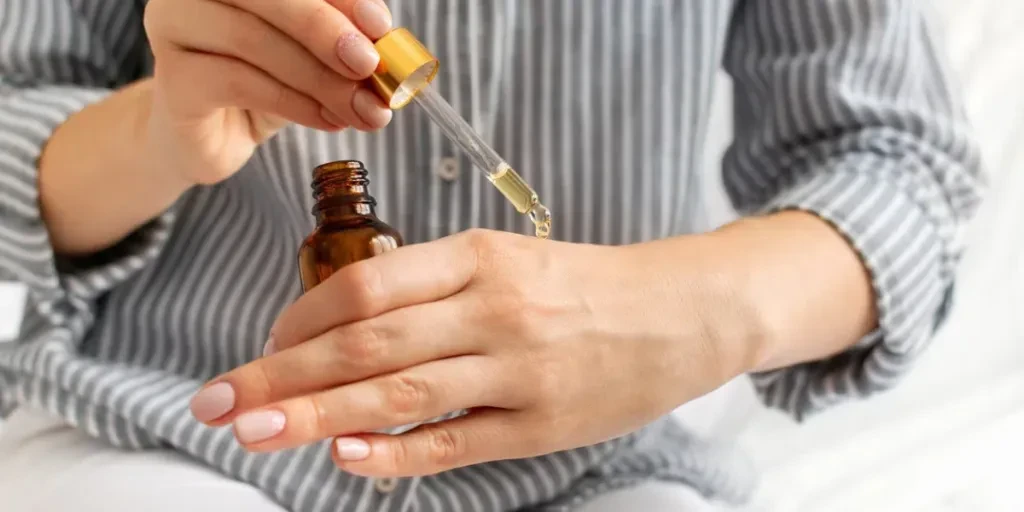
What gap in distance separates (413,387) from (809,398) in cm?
31


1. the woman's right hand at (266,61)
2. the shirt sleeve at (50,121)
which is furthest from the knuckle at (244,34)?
the shirt sleeve at (50,121)

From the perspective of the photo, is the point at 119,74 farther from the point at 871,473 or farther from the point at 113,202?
the point at 871,473

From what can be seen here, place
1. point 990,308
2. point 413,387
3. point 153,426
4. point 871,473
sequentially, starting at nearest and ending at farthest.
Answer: point 413,387
point 153,426
point 871,473
point 990,308

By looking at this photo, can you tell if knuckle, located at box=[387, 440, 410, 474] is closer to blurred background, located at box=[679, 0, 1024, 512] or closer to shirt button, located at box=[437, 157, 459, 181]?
shirt button, located at box=[437, 157, 459, 181]

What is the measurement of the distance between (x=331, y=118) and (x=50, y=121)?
0.81 feet

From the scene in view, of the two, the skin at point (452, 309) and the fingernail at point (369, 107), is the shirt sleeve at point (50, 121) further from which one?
the fingernail at point (369, 107)

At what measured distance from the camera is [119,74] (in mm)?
581

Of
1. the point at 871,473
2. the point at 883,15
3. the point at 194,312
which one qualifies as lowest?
the point at 871,473

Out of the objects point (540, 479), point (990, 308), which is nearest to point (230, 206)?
point (540, 479)

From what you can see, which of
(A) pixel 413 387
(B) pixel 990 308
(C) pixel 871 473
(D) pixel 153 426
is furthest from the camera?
(B) pixel 990 308

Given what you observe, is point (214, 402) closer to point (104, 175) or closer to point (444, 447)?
point (444, 447)

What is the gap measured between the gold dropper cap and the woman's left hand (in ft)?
0.20

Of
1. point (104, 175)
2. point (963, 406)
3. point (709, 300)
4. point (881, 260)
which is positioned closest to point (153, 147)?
point (104, 175)

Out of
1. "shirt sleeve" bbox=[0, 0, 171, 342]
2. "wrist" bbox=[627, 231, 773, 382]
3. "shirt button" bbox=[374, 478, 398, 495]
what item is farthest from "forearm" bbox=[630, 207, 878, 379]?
"shirt sleeve" bbox=[0, 0, 171, 342]
